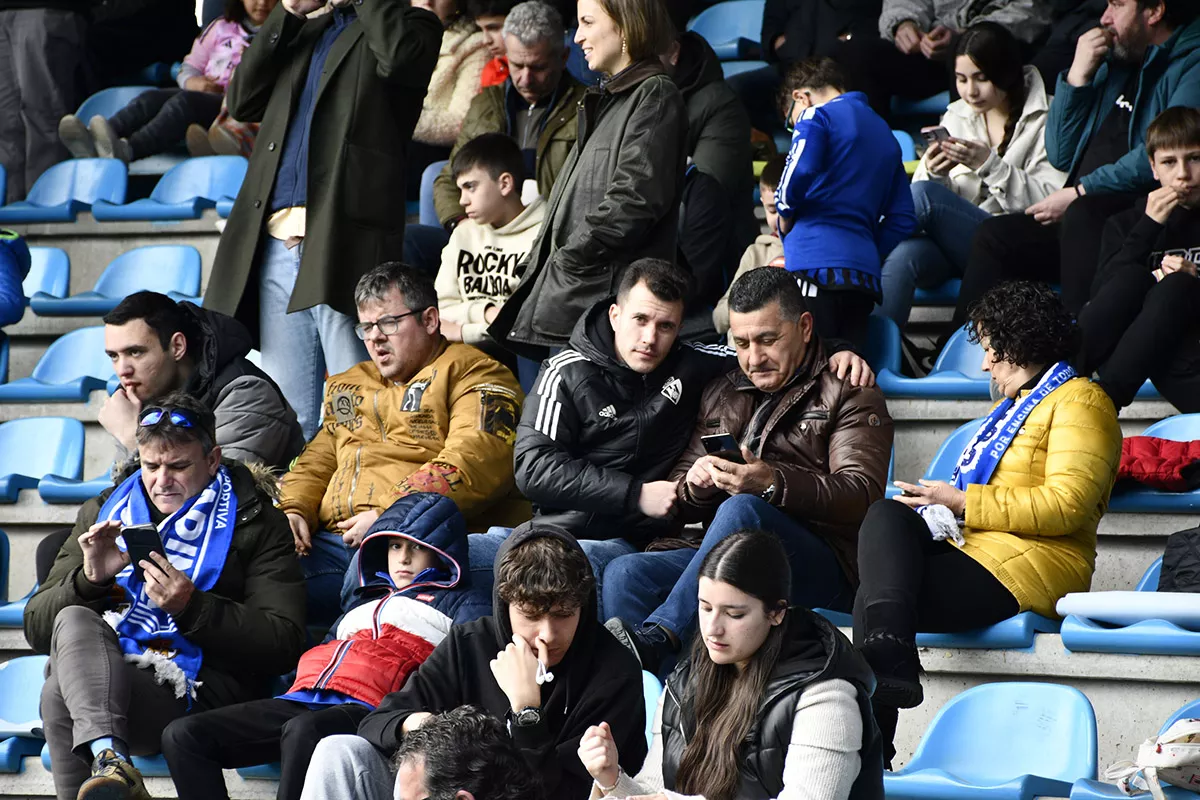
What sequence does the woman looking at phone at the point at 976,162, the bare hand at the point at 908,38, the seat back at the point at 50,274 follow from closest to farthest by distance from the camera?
A: the woman looking at phone at the point at 976,162, the bare hand at the point at 908,38, the seat back at the point at 50,274

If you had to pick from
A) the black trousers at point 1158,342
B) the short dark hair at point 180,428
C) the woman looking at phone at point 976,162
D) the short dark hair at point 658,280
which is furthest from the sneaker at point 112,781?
the woman looking at phone at point 976,162

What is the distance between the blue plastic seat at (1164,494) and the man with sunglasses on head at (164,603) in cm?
196

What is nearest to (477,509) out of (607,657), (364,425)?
(364,425)

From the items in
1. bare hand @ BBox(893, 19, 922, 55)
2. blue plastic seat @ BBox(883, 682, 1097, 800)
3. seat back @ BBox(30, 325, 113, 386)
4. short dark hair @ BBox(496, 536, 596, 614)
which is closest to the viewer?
blue plastic seat @ BBox(883, 682, 1097, 800)

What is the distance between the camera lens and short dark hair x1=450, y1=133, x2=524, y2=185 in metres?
5.32

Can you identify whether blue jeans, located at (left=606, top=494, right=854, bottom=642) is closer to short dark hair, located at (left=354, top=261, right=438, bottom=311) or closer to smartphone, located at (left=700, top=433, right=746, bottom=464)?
smartphone, located at (left=700, top=433, right=746, bottom=464)

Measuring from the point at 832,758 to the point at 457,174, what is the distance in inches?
119

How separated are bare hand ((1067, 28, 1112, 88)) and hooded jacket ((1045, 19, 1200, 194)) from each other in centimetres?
3

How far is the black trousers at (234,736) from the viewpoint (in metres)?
3.55

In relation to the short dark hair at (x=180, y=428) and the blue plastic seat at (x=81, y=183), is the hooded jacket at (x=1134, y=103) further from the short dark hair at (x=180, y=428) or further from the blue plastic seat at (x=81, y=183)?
the blue plastic seat at (x=81, y=183)

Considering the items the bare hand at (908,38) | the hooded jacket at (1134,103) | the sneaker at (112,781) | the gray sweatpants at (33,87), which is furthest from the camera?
the gray sweatpants at (33,87)

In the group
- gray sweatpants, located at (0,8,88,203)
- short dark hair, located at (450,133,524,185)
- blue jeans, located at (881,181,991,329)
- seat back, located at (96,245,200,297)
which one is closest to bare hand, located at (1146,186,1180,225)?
blue jeans, located at (881,181,991,329)

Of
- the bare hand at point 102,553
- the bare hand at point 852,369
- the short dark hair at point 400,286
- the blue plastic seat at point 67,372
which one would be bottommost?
the bare hand at point 102,553

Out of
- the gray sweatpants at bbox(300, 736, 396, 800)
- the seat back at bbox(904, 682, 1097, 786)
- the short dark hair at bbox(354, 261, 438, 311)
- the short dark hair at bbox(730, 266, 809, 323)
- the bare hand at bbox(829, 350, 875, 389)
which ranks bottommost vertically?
the gray sweatpants at bbox(300, 736, 396, 800)
